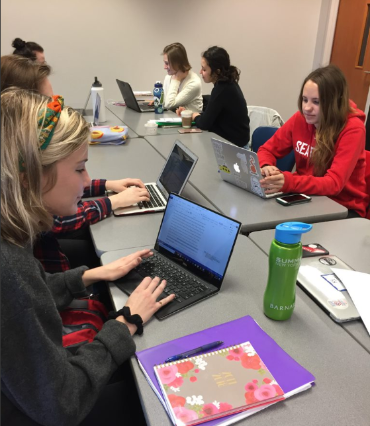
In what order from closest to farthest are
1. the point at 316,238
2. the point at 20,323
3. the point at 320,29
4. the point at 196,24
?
the point at 20,323 → the point at 316,238 → the point at 196,24 → the point at 320,29

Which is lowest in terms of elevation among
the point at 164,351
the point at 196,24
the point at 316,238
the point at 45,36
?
the point at 164,351

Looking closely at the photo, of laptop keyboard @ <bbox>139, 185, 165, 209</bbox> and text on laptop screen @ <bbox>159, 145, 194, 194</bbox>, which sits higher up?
text on laptop screen @ <bbox>159, 145, 194, 194</bbox>

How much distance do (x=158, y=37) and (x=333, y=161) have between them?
3.44m

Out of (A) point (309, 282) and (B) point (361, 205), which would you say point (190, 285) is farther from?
(B) point (361, 205)

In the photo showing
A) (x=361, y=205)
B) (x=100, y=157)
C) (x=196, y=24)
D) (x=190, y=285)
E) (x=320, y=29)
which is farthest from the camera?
(x=320, y=29)

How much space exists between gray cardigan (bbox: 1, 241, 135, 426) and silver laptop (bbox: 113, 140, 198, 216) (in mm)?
824

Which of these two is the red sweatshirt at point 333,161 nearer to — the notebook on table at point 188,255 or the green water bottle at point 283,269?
the notebook on table at point 188,255

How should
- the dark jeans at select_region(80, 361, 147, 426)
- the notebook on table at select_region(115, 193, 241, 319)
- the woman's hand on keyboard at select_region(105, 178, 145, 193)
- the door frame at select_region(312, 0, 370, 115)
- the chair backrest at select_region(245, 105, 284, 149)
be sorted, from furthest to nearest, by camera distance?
the door frame at select_region(312, 0, 370, 115) < the chair backrest at select_region(245, 105, 284, 149) < the woman's hand on keyboard at select_region(105, 178, 145, 193) < the notebook on table at select_region(115, 193, 241, 319) < the dark jeans at select_region(80, 361, 147, 426)

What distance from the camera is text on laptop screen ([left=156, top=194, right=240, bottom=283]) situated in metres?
1.09

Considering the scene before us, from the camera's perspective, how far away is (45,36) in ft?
14.0

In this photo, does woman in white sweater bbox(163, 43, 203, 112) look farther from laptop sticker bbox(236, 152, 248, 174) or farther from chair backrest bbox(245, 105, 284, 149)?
laptop sticker bbox(236, 152, 248, 174)

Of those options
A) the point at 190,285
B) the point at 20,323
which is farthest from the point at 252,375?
the point at 20,323

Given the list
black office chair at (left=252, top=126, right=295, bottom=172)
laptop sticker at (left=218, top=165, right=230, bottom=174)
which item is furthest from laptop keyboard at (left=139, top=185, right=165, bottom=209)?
black office chair at (left=252, top=126, right=295, bottom=172)

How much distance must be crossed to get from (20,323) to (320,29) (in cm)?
543
